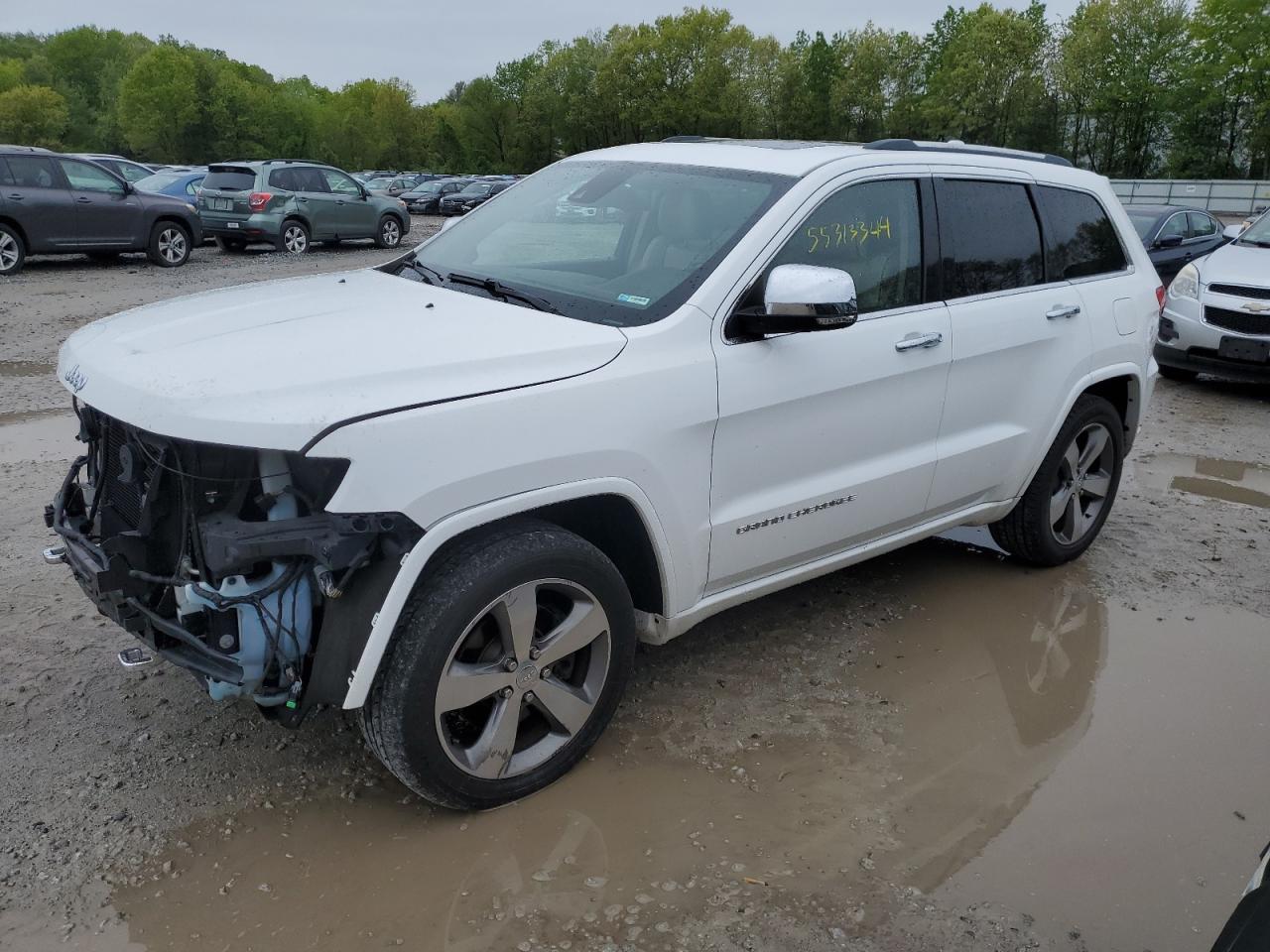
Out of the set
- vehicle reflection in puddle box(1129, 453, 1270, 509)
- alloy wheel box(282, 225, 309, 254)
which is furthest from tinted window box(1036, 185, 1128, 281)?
alloy wheel box(282, 225, 309, 254)

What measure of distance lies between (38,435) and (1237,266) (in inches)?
378

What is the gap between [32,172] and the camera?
14555 millimetres

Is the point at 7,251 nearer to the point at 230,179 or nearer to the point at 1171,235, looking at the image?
the point at 230,179

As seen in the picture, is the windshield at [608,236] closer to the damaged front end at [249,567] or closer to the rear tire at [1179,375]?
the damaged front end at [249,567]

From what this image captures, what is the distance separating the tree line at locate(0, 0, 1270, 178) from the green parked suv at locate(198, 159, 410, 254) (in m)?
33.3

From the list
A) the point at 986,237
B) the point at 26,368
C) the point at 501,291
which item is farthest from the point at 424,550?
the point at 26,368

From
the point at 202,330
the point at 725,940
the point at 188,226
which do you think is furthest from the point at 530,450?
the point at 188,226

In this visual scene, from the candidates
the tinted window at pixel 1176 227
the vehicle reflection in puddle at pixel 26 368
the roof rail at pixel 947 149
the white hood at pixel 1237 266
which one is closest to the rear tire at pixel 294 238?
the vehicle reflection in puddle at pixel 26 368

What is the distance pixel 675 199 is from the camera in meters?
3.81

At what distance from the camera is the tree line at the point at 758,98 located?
56531 mm

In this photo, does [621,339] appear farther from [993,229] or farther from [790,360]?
[993,229]

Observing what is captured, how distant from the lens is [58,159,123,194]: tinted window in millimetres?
14984

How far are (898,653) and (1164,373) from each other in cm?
729

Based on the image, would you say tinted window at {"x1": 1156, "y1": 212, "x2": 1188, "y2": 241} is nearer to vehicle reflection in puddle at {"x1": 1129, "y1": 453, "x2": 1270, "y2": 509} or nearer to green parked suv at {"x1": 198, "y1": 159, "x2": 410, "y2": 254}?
vehicle reflection in puddle at {"x1": 1129, "y1": 453, "x2": 1270, "y2": 509}
